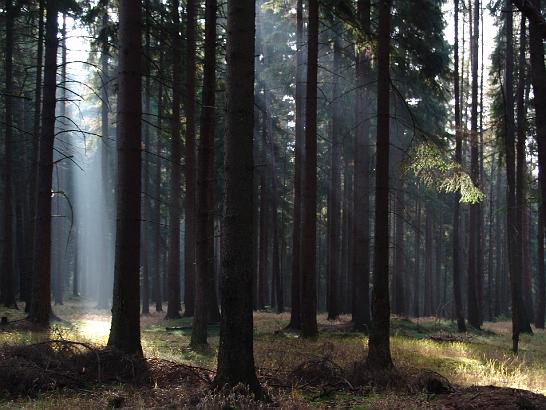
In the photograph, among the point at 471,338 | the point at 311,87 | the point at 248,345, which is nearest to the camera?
the point at 248,345

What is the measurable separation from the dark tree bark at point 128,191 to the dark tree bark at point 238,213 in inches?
125

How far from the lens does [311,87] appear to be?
13719 mm

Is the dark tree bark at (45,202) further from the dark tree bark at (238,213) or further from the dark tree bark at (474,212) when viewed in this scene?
the dark tree bark at (474,212)

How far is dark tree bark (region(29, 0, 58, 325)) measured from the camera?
44.3ft

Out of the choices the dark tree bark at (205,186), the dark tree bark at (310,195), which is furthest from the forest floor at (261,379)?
the dark tree bark at (310,195)

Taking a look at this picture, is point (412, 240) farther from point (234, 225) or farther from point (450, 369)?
point (234, 225)

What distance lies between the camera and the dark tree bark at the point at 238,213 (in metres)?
6.39

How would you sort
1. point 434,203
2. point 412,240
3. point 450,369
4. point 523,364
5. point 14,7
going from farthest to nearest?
point 412,240 < point 434,203 < point 14,7 < point 523,364 < point 450,369

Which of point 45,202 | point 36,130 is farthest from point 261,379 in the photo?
point 36,130

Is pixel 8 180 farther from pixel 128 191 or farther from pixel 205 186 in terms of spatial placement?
pixel 128 191

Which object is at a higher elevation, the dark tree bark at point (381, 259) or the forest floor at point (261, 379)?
the dark tree bark at point (381, 259)

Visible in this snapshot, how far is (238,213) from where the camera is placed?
6496 millimetres

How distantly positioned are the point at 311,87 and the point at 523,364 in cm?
837

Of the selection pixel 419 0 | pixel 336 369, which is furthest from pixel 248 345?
pixel 419 0
